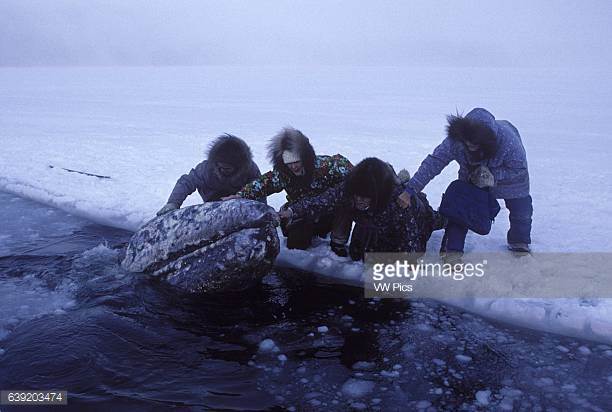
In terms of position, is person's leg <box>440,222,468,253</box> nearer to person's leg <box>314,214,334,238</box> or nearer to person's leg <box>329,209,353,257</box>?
person's leg <box>329,209,353,257</box>

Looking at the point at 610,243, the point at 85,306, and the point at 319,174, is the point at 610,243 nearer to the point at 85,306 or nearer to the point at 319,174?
the point at 319,174

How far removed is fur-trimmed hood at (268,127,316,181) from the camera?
4457 millimetres

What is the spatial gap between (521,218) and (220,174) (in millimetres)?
2823

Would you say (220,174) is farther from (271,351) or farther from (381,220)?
(271,351)

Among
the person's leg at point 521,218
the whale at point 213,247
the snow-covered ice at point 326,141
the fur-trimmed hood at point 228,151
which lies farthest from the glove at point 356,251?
the person's leg at point 521,218

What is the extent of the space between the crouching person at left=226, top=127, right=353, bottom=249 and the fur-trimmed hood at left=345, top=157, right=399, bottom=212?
1.79 ft

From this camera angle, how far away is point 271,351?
357 centimetres

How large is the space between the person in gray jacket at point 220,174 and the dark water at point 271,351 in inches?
39.7

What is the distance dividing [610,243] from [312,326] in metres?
3.04

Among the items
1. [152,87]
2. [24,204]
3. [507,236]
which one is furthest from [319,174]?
[152,87]

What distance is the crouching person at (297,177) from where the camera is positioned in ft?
14.7

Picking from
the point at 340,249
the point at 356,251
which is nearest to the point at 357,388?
the point at 356,251
